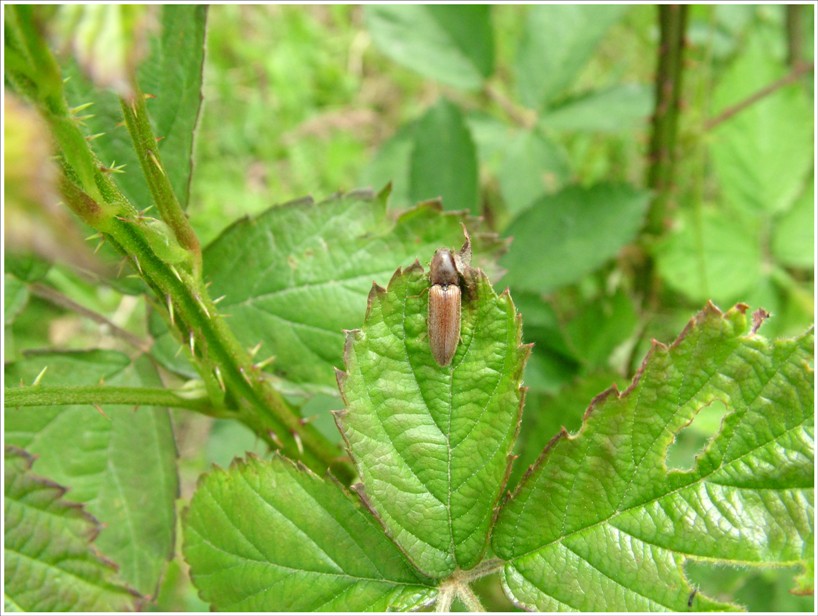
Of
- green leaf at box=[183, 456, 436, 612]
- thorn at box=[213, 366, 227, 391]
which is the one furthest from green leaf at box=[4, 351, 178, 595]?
thorn at box=[213, 366, 227, 391]

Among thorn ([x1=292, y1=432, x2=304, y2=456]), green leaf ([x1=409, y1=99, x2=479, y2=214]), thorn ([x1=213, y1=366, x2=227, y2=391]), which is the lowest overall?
thorn ([x1=292, y1=432, x2=304, y2=456])

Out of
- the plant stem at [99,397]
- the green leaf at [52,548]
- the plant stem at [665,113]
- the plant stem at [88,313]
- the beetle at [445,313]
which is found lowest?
the green leaf at [52,548]

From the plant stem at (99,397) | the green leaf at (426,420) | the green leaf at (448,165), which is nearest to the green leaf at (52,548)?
the plant stem at (99,397)

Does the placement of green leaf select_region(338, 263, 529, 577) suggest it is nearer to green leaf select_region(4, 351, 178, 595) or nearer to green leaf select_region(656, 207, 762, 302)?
green leaf select_region(4, 351, 178, 595)

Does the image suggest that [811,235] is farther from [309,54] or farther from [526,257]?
[309,54]

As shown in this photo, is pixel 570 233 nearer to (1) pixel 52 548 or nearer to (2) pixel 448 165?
(2) pixel 448 165

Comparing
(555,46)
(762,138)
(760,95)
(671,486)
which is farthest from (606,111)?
(671,486)

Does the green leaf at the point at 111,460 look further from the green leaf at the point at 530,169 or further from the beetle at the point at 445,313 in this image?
the green leaf at the point at 530,169
